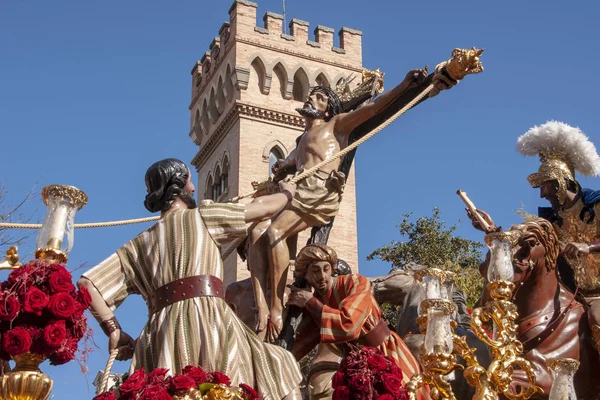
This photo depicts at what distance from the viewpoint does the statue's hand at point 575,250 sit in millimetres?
8234

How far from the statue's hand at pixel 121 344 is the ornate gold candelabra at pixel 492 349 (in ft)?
5.63

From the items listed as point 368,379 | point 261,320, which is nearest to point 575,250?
point 261,320

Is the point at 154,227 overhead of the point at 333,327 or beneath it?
overhead

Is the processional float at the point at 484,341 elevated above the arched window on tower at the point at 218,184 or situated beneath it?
situated beneath

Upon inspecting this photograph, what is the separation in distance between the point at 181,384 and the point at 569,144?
20.6ft

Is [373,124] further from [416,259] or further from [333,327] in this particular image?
[416,259]

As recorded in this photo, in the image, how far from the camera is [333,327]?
692cm

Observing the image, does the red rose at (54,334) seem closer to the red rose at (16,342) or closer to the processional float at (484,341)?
the red rose at (16,342)

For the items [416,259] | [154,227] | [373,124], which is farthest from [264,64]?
[154,227]

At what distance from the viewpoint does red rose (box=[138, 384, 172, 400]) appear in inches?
180

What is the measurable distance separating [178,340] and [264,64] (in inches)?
1908

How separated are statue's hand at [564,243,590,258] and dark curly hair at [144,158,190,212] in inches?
145

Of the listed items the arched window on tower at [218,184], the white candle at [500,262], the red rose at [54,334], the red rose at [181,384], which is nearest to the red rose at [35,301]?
the red rose at [54,334]

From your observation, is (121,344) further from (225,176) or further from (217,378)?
(225,176)
